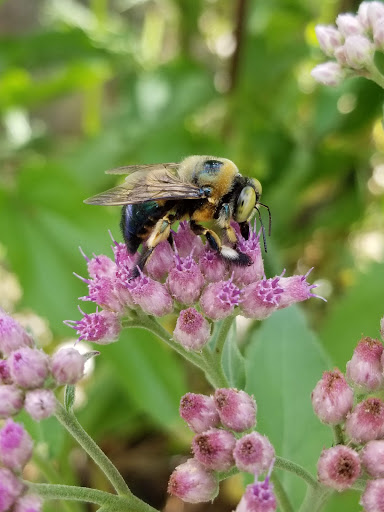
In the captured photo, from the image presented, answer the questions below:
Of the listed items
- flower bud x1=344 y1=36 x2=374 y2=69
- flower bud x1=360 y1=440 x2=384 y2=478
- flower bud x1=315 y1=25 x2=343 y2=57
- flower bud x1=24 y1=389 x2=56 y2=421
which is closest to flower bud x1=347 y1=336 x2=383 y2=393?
flower bud x1=360 y1=440 x2=384 y2=478

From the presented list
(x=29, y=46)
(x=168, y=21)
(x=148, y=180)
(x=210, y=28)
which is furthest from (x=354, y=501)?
(x=168, y=21)

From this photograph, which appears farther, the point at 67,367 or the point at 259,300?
the point at 259,300

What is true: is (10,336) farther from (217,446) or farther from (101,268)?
(217,446)

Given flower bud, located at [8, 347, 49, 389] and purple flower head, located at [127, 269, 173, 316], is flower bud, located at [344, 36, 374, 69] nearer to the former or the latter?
purple flower head, located at [127, 269, 173, 316]

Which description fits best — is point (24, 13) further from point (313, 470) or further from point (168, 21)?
point (313, 470)

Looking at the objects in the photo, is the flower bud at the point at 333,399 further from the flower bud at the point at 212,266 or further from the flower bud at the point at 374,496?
the flower bud at the point at 212,266

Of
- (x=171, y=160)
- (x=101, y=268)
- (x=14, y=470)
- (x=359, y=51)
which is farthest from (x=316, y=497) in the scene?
(x=171, y=160)

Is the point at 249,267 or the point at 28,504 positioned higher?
the point at 249,267
